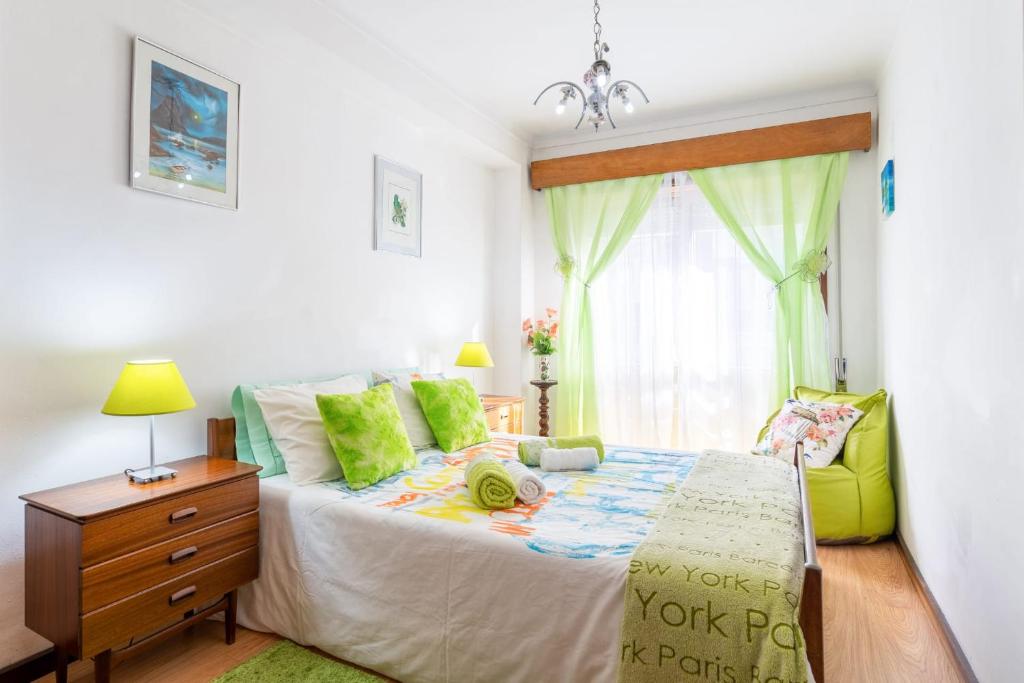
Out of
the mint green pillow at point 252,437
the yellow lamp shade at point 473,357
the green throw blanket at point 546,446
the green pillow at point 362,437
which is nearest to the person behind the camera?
the green pillow at point 362,437

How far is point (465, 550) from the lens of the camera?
180cm

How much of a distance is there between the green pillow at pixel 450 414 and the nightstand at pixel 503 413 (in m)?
0.57

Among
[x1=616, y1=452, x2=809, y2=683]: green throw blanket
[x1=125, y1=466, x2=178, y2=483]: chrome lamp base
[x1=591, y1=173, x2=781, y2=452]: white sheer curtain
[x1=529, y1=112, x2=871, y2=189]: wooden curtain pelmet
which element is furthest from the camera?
[x1=591, y1=173, x2=781, y2=452]: white sheer curtain

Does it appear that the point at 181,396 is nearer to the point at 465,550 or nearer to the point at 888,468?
the point at 465,550

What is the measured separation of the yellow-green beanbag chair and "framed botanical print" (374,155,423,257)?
2.84 m

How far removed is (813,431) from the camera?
3393 mm

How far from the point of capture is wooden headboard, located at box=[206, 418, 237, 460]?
242 cm

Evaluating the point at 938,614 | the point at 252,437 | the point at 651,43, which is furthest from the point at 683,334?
the point at 252,437

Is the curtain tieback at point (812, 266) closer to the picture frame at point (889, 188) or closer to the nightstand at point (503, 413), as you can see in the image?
the picture frame at point (889, 188)

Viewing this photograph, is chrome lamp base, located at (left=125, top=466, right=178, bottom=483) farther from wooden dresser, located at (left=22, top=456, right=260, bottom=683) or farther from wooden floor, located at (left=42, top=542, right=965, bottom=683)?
wooden floor, located at (left=42, top=542, right=965, bottom=683)

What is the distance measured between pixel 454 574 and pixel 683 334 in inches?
122

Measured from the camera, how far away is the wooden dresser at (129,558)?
167cm

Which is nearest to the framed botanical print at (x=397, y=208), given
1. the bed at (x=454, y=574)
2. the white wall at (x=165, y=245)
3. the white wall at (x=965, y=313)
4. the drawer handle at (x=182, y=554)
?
the white wall at (x=165, y=245)

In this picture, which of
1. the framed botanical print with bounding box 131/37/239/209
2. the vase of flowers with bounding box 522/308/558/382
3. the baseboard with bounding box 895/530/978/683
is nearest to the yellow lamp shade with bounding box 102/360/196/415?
the framed botanical print with bounding box 131/37/239/209
